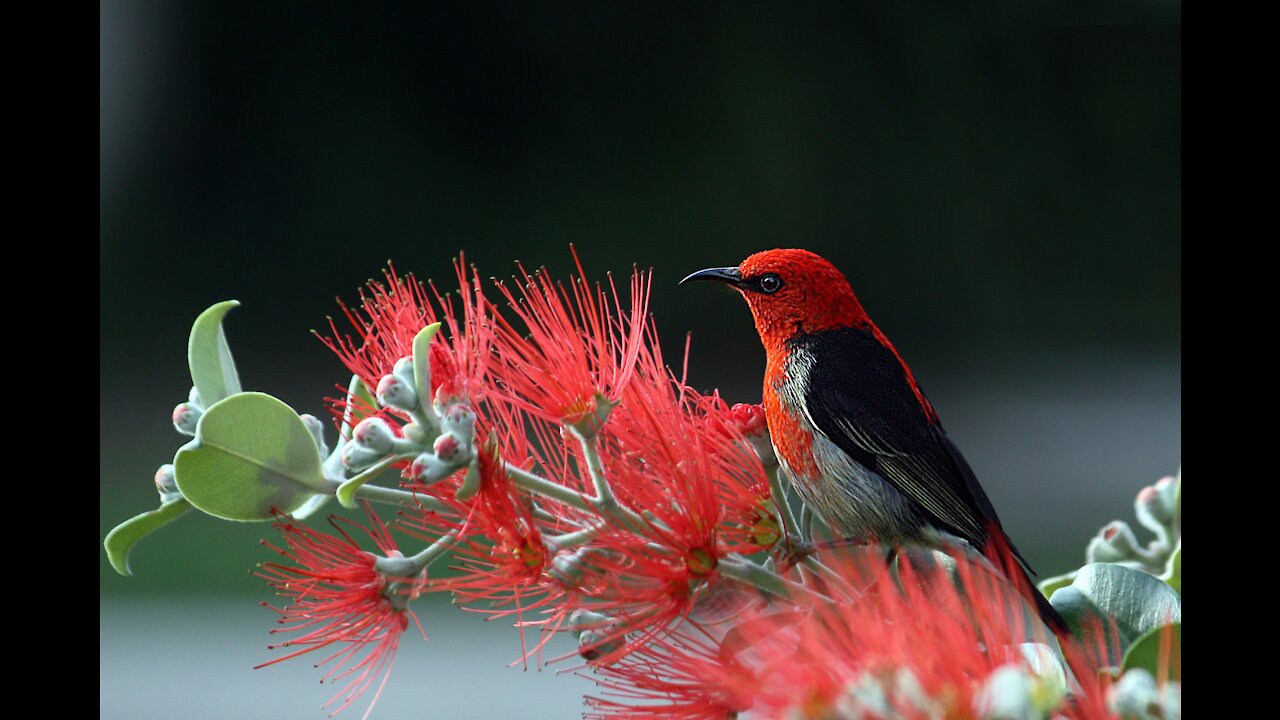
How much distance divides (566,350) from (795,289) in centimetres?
15

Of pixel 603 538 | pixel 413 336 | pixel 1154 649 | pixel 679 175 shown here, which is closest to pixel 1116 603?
pixel 1154 649

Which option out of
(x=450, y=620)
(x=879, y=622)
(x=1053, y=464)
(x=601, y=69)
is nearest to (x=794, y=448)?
(x=879, y=622)

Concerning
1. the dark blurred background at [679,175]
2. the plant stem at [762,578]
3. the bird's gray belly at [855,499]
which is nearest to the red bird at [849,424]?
the bird's gray belly at [855,499]

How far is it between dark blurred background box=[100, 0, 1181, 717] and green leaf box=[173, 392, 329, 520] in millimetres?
2274

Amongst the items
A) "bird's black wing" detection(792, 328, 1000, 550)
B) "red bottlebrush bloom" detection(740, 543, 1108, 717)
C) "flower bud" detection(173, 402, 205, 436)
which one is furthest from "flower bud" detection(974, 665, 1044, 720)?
"flower bud" detection(173, 402, 205, 436)

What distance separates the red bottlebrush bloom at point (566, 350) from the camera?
1.47 ft

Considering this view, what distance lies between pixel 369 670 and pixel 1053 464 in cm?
253

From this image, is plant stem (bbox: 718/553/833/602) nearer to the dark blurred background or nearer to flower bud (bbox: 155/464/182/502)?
flower bud (bbox: 155/464/182/502)

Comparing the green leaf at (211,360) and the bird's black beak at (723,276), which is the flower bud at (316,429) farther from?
the bird's black beak at (723,276)

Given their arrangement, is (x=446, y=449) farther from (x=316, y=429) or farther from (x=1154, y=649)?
(x=1154, y=649)

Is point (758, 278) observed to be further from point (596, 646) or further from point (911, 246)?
point (911, 246)

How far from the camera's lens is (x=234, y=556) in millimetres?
2729

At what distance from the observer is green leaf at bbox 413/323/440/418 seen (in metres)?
0.39

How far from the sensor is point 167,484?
0.44m
